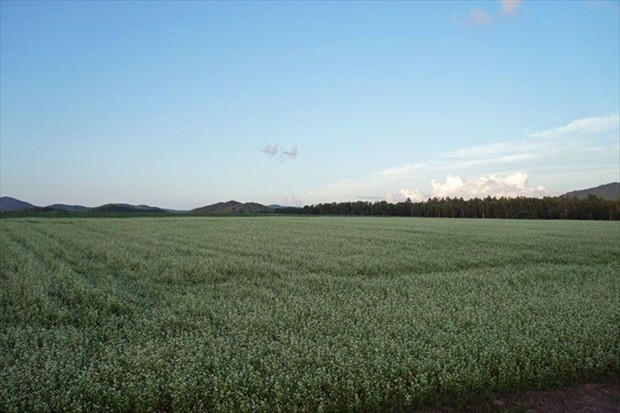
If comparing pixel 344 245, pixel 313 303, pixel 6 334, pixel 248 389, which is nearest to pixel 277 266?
pixel 313 303

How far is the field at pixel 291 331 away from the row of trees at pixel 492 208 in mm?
90336

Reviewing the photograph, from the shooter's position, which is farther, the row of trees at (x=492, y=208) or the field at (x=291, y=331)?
the row of trees at (x=492, y=208)

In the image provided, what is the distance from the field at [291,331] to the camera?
7812 mm

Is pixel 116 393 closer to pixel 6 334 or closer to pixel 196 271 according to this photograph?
pixel 6 334

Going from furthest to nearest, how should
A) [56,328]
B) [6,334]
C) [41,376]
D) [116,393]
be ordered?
1. [56,328]
2. [6,334]
3. [41,376]
4. [116,393]

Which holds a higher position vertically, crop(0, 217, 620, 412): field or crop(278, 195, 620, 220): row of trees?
crop(278, 195, 620, 220): row of trees

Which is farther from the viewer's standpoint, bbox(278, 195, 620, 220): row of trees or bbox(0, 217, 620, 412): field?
bbox(278, 195, 620, 220): row of trees

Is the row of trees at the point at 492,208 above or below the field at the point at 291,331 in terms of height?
above

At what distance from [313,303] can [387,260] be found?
9528mm

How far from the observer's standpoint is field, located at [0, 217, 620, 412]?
7812 mm

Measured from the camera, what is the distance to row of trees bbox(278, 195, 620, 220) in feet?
330

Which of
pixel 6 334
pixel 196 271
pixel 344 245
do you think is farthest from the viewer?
pixel 344 245

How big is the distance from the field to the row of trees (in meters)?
90.3

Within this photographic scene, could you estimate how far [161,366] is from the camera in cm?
867
